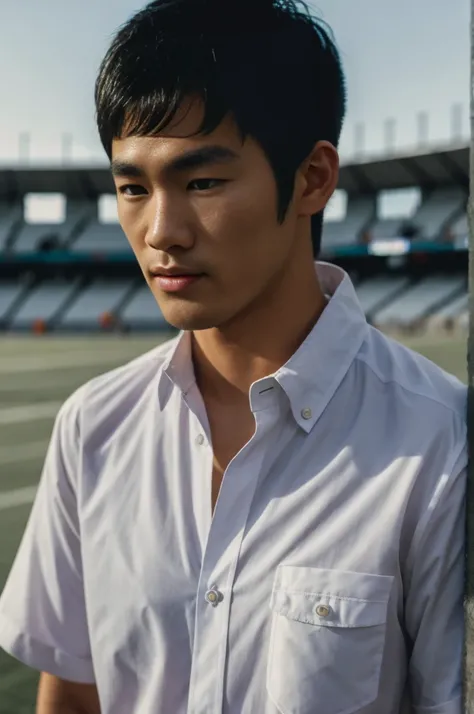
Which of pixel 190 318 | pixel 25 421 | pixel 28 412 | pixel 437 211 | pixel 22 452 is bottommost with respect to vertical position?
pixel 437 211

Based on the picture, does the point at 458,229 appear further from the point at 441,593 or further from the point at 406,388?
the point at 441,593

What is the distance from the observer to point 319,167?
1.24m

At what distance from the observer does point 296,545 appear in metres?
1.12

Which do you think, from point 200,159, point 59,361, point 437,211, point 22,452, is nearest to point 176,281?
point 200,159

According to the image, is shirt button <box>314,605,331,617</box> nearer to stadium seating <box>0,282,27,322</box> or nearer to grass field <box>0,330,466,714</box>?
Result: grass field <box>0,330,466,714</box>

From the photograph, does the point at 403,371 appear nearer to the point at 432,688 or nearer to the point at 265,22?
the point at 432,688

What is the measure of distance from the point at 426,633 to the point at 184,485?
1.37ft

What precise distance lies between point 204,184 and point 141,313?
32328 millimetres

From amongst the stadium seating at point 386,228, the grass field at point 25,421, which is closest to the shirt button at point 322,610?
the grass field at point 25,421

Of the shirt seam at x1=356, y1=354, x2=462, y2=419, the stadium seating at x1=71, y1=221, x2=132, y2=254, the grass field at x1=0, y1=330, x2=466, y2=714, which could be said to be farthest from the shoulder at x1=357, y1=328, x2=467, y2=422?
the stadium seating at x1=71, y1=221, x2=132, y2=254

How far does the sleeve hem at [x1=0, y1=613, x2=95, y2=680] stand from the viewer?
133cm

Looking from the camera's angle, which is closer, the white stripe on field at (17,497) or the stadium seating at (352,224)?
the white stripe on field at (17,497)

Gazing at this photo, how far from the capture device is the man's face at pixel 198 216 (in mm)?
1082

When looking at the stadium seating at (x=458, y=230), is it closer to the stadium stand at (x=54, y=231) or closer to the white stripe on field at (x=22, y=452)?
the stadium stand at (x=54, y=231)
